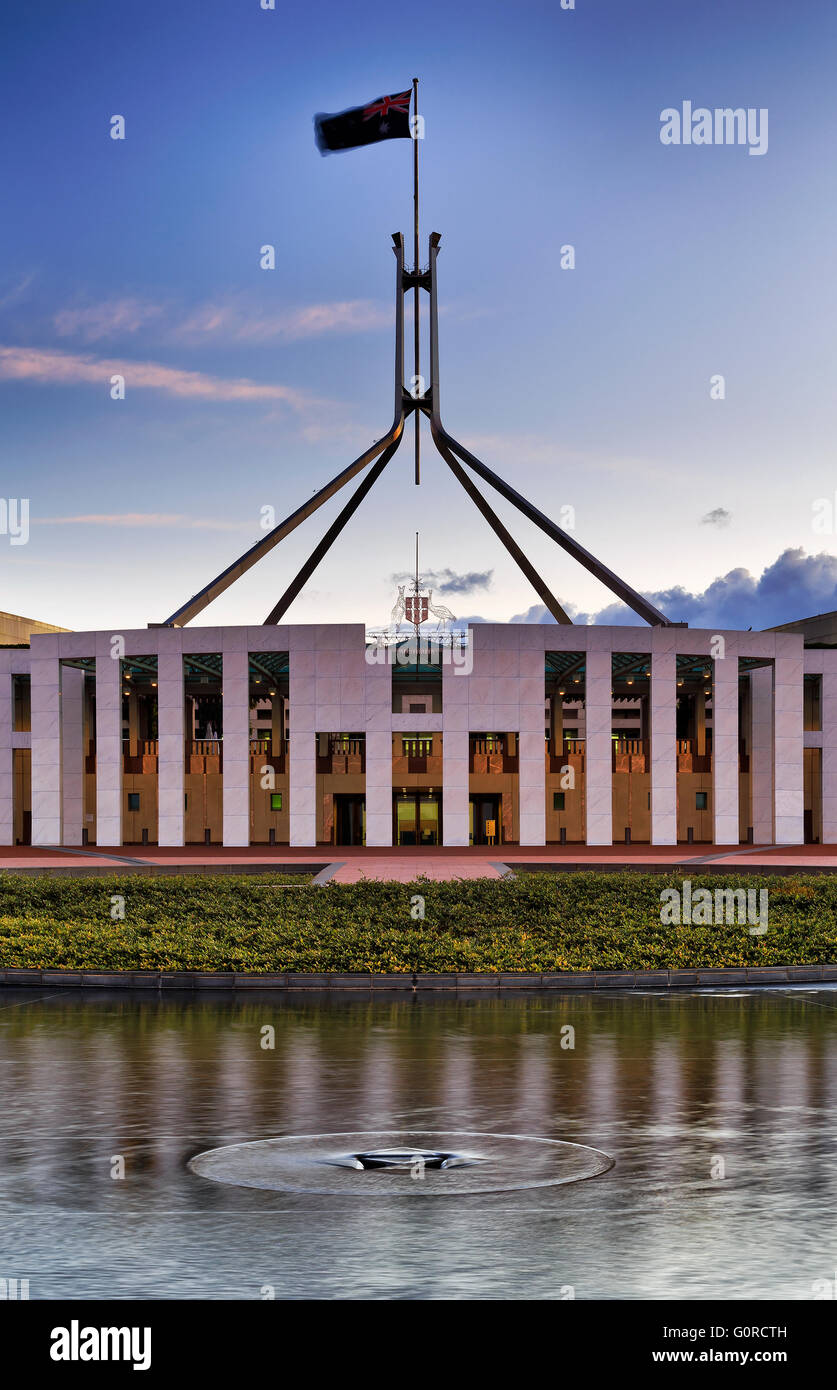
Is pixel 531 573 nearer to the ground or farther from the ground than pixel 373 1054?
farther from the ground

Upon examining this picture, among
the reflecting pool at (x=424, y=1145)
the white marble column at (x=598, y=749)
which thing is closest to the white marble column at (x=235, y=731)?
the white marble column at (x=598, y=749)

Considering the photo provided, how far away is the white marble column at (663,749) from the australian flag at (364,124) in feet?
109

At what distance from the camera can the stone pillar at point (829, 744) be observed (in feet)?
208

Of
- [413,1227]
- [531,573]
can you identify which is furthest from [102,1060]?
[531,573]

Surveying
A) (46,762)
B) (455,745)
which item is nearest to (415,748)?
(455,745)

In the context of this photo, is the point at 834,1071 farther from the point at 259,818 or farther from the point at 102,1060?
the point at 259,818

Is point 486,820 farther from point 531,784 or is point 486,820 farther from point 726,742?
point 726,742

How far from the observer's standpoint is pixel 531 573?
7712 cm

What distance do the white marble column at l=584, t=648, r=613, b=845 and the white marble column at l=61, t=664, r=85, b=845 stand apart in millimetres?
21644

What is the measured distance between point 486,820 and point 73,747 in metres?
18.3

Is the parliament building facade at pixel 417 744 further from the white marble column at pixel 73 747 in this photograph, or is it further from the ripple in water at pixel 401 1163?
the ripple in water at pixel 401 1163

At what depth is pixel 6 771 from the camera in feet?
200
